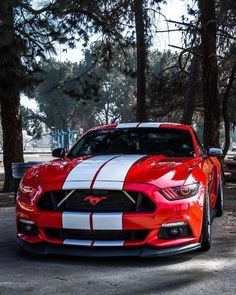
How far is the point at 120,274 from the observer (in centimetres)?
475

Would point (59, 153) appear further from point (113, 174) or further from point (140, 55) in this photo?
point (140, 55)

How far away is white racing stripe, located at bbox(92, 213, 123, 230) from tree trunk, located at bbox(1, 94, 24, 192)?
10234mm

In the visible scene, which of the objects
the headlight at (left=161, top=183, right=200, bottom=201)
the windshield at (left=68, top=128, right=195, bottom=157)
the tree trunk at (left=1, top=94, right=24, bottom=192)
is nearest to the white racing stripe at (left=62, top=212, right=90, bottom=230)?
the headlight at (left=161, top=183, right=200, bottom=201)

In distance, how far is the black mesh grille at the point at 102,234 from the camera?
4993mm

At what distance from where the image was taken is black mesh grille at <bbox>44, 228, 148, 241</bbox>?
197 inches

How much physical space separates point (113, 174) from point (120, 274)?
1.02 metres

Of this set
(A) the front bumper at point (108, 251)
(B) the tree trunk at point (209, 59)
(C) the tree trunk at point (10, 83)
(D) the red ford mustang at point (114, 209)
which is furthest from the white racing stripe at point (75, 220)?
(B) the tree trunk at point (209, 59)

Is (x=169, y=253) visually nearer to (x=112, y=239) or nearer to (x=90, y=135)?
(x=112, y=239)

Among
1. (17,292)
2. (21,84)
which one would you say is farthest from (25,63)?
(17,292)

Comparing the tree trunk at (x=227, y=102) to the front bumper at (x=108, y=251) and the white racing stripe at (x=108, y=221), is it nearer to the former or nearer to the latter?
the front bumper at (x=108, y=251)

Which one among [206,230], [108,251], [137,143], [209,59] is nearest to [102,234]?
[108,251]

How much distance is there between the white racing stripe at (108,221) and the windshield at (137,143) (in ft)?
5.97

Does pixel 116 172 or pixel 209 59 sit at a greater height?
pixel 209 59

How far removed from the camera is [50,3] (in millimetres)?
14203
